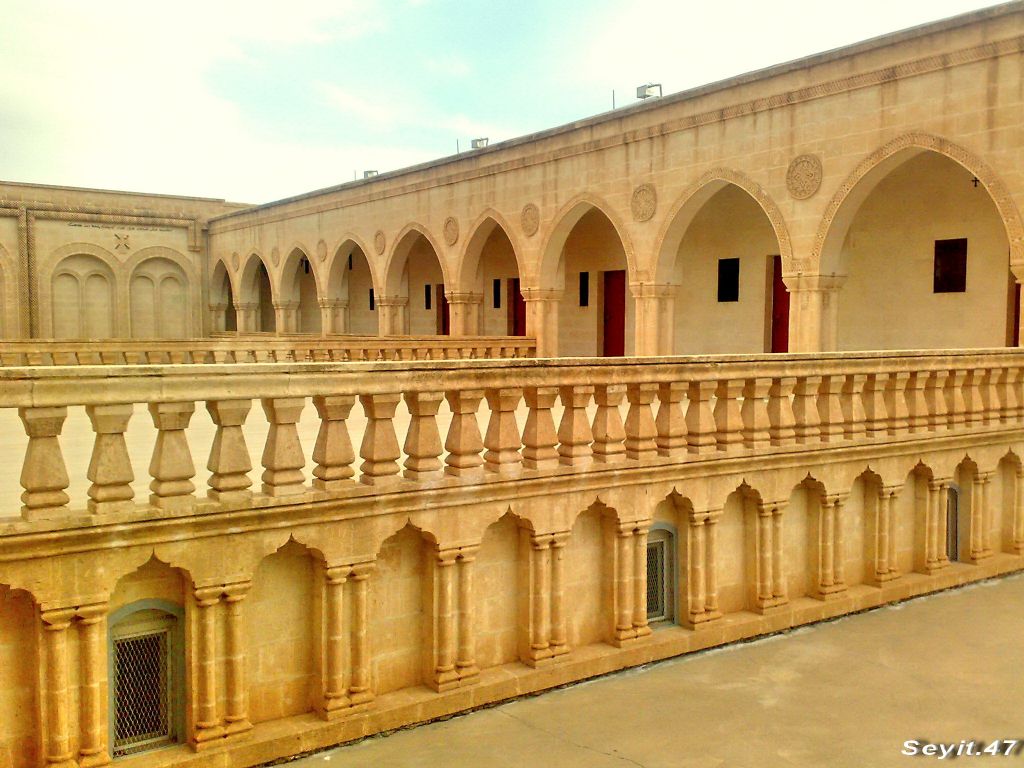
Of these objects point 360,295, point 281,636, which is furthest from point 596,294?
point 281,636

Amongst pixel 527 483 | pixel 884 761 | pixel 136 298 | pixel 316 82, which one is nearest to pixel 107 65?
pixel 136 298

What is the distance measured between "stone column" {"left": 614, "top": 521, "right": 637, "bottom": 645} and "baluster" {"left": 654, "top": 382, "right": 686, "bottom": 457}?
0.44 metres

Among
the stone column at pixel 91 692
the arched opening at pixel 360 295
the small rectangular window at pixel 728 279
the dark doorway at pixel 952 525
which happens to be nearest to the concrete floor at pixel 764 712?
the stone column at pixel 91 692

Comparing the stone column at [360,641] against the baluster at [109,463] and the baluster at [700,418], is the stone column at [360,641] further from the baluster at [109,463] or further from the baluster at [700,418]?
the baluster at [700,418]

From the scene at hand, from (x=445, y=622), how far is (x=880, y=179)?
891 centimetres

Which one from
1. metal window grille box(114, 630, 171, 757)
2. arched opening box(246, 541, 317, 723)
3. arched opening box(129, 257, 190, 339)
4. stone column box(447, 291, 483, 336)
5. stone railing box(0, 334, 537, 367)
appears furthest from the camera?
arched opening box(129, 257, 190, 339)

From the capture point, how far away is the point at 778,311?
14.7 metres

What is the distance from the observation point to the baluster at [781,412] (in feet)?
16.2

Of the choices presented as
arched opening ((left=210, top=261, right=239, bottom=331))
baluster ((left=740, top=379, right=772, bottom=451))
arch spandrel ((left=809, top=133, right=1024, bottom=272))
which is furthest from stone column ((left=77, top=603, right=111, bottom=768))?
arched opening ((left=210, top=261, right=239, bottom=331))

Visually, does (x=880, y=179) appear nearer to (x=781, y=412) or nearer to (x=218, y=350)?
(x=781, y=412)

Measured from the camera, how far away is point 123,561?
9.96 ft

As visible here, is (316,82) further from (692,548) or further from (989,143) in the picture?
(692,548)

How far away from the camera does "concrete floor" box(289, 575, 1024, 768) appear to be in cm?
335

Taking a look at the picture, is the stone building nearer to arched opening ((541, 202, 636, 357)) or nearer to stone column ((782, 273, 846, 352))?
stone column ((782, 273, 846, 352))
